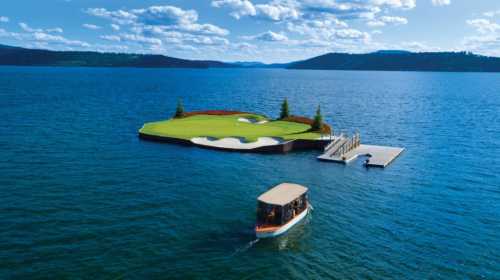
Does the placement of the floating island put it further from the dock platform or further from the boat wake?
the boat wake

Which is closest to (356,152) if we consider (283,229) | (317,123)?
(317,123)

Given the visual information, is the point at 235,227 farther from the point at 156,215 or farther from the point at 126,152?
the point at 126,152

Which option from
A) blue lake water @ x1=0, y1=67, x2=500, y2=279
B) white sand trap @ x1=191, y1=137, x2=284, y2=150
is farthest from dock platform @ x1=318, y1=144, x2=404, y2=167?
white sand trap @ x1=191, y1=137, x2=284, y2=150

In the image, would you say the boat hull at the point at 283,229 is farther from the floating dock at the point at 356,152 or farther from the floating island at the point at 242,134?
the floating island at the point at 242,134

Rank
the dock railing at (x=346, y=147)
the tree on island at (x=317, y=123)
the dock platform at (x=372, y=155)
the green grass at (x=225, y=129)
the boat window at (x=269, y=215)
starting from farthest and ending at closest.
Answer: the tree on island at (x=317, y=123)
the green grass at (x=225, y=129)
the dock railing at (x=346, y=147)
the dock platform at (x=372, y=155)
the boat window at (x=269, y=215)

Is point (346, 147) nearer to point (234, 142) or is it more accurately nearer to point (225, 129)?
point (234, 142)

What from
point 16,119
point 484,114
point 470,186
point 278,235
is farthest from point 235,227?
point 484,114

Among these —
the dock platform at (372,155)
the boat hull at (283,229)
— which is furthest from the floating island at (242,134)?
the boat hull at (283,229)
